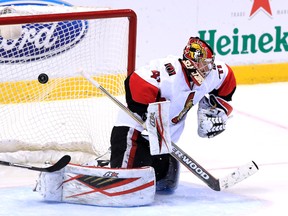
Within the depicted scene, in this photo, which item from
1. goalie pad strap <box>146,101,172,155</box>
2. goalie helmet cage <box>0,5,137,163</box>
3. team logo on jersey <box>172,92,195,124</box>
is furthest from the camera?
goalie helmet cage <box>0,5,137,163</box>

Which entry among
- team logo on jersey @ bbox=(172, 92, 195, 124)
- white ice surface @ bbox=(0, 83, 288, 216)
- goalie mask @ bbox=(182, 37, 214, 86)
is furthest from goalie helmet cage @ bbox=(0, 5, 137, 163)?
goalie mask @ bbox=(182, 37, 214, 86)

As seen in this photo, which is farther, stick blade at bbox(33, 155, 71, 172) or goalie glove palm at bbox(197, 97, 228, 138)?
goalie glove palm at bbox(197, 97, 228, 138)

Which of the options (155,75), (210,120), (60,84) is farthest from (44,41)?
(210,120)

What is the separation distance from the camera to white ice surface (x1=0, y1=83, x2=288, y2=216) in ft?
12.5

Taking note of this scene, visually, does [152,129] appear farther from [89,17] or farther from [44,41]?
[44,41]

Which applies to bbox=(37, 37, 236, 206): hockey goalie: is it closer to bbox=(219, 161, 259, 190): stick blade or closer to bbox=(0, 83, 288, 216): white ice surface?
bbox=(0, 83, 288, 216): white ice surface

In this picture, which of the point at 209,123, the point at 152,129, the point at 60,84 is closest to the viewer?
the point at 152,129

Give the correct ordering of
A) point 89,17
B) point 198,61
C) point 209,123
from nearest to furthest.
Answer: point 198,61 → point 209,123 → point 89,17

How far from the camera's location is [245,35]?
634cm

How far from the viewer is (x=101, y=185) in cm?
381

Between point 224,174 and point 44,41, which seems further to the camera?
point 44,41

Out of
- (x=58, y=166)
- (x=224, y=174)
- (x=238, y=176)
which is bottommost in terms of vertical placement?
(x=224, y=174)

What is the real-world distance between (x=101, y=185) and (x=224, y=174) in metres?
0.84

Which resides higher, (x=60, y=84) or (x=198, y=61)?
(x=198, y=61)
